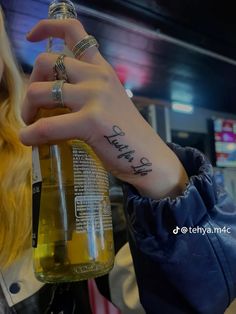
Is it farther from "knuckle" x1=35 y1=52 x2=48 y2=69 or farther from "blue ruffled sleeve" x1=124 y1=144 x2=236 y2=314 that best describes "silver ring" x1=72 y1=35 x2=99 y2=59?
"blue ruffled sleeve" x1=124 y1=144 x2=236 y2=314

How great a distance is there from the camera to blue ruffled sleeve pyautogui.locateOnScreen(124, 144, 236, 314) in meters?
0.41

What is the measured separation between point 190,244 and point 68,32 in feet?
0.89

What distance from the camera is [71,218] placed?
382 mm

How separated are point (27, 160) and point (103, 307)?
0.28 metres

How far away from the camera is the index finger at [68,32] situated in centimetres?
39

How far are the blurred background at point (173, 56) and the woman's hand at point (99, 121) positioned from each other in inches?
9.3

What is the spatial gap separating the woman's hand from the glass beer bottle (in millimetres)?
26

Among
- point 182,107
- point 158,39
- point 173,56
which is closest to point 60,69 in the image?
point 158,39

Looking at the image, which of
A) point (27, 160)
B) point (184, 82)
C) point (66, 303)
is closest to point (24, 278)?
point (66, 303)

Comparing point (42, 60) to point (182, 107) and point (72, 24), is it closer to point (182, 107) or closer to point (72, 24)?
point (72, 24)

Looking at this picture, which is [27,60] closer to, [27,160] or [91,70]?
[27,160]

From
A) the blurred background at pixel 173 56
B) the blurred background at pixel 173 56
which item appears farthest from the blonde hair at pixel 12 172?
the blurred background at pixel 173 56

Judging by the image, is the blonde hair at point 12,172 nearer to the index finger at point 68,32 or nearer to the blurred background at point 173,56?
the blurred background at point 173,56

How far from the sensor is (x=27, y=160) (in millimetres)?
660
